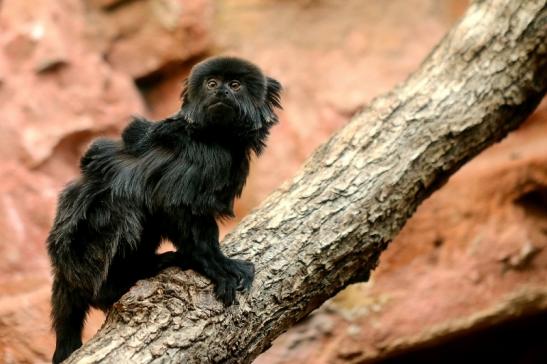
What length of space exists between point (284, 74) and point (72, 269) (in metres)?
3.30

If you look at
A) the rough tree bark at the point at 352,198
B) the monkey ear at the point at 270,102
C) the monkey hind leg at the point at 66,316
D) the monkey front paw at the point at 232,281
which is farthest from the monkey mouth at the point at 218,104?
the monkey hind leg at the point at 66,316

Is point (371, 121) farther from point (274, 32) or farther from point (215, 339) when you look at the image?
point (274, 32)

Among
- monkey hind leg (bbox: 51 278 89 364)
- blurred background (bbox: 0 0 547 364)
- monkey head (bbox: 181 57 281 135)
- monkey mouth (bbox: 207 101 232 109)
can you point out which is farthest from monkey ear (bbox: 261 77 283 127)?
blurred background (bbox: 0 0 547 364)

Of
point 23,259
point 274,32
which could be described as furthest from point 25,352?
point 274,32

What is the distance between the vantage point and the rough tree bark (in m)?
3.40

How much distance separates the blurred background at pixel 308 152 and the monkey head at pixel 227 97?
1.65m

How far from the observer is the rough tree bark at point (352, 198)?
3.40m

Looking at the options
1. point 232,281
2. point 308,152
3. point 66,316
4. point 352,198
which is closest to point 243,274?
point 232,281

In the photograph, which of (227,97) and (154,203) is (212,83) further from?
(154,203)

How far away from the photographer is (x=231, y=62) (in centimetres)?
401

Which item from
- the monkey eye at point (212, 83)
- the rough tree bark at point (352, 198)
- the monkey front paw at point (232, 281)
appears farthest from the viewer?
the monkey eye at point (212, 83)

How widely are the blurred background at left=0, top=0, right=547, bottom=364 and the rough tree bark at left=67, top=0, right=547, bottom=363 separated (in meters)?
1.18

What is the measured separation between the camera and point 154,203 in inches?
145

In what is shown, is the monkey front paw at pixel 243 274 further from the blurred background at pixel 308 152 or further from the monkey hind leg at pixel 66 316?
the blurred background at pixel 308 152
